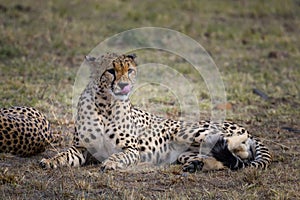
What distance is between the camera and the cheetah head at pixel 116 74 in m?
6.03

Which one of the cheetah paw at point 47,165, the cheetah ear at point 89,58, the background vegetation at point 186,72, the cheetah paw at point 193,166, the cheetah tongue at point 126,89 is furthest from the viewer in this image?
the cheetah ear at point 89,58

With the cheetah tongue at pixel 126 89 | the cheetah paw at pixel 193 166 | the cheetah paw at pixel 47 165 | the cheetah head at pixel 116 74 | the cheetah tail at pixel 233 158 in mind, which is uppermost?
the cheetah head at pixel 116 74

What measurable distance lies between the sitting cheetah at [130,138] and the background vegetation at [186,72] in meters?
0.17

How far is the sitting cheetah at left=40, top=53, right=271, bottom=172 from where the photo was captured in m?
6.02

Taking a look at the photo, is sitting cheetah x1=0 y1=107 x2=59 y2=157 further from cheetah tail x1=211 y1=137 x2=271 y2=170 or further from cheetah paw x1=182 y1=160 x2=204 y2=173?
cheetah tail x1=211 y1=137 x2=271 y2=170

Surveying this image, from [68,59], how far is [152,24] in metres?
2.74

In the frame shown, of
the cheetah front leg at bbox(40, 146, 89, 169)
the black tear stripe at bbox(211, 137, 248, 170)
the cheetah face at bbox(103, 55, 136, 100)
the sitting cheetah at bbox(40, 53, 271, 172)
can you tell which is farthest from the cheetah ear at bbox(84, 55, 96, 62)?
the black tear stripe at bbox(211, 137, 248, 170)

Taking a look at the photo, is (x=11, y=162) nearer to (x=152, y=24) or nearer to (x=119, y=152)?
(x=119, y=152)

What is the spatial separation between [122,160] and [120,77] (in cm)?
74

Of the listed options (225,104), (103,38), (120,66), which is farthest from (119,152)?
(103,38)

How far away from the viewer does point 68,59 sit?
10.9 meters

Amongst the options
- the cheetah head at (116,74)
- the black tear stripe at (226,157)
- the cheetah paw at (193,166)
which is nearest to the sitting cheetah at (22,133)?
the cheetah head at (116,74)

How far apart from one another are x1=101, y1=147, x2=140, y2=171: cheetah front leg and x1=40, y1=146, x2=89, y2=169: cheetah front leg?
0.29 meters

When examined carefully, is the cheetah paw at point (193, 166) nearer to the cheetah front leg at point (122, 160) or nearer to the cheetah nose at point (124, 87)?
the cheetah front leg at point (122, 160)
